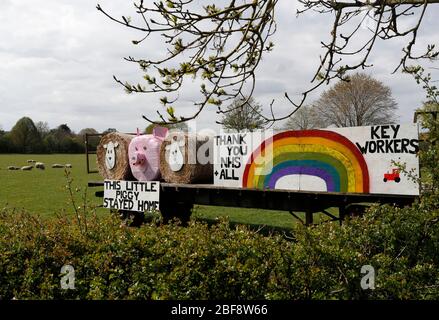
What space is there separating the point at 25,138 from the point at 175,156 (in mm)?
68646

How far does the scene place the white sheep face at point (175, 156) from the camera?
31.5ft

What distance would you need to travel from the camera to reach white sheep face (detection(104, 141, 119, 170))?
429 inches

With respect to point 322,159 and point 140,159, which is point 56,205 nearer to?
point 140,159

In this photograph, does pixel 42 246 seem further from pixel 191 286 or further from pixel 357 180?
pixel 357 180

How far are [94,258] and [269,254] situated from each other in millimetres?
1415

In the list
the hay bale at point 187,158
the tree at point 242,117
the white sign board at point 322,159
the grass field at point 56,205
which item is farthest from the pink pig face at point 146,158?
the tree at point 242,117

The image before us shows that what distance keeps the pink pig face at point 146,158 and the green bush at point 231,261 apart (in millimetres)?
5555

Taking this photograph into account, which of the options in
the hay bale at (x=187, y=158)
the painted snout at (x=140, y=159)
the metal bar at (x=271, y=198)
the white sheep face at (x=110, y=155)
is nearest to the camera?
the metal bar at (x=271, y=198)

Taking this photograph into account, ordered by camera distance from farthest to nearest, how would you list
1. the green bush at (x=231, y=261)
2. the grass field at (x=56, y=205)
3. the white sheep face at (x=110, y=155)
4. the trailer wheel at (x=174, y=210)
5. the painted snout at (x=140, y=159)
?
the grass field at (x=56, y=205)
the white sheep face at (x=110, y=155)
the painted snout at (x=140, y=159)
the trailer wheel at (x=174, y=210)
the green bush at (x=231, y=261)

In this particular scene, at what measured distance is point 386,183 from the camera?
6645mm

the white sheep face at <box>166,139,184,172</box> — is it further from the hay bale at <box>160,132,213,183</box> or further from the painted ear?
the painted ear

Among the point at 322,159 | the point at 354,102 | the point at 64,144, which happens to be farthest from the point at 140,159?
the point at 64,144

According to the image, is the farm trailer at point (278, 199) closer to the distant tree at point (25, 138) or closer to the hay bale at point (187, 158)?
the hay bale at point (187, 158)

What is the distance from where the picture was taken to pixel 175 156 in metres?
9.69
